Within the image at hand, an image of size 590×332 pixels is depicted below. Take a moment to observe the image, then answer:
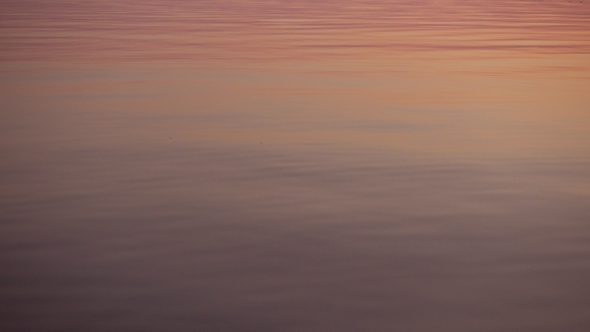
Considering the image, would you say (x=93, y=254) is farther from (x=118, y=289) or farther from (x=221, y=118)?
(x=221, y=118)

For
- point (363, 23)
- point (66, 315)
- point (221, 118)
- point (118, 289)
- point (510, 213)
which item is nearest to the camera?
point (66, 315)

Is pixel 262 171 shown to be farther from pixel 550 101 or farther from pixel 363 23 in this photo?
pixel 363 23

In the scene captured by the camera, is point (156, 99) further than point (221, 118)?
Yes

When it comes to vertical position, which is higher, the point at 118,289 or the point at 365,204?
the point at 365,204

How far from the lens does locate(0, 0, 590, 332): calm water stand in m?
2.98

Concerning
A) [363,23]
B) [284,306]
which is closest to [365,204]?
[284,306]

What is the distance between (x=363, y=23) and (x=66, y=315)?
12.5m

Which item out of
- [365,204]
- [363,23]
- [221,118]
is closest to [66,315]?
[365,204]

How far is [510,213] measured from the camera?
4039 millimetres

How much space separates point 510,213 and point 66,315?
225 cm

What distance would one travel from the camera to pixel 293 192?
14.5 ft

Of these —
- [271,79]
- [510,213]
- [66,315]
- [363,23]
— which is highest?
[363,23]

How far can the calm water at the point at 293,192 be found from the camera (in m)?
2.98

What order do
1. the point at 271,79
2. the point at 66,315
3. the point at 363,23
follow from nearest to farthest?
the point at 66,315 → the point at 271,79 → the point at 363,23
